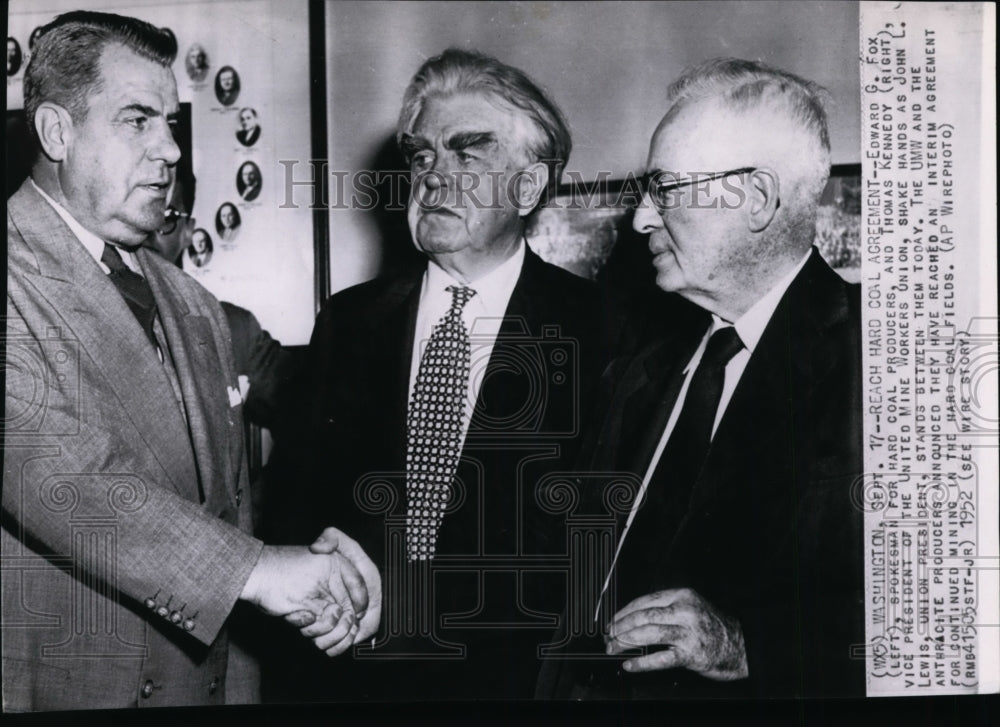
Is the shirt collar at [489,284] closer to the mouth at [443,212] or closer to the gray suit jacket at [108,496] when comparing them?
the mouth at [443,212]

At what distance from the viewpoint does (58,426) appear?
86.7 inches

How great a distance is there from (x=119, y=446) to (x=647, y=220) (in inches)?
46.7

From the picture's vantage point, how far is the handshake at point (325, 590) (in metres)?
2.21

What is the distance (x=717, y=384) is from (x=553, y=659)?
0.68 metres

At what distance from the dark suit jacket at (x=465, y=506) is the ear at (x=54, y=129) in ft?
2.24

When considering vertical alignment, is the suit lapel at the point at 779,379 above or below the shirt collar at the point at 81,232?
below

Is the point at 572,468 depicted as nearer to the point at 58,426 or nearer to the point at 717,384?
the point at 717,384

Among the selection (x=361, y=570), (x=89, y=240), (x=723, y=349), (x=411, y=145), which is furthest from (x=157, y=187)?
(x=723, y=349)

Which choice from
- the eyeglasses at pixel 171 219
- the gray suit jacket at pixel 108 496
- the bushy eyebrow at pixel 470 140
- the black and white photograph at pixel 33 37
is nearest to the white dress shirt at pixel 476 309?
the bushy eyebrow at pixel 470 140

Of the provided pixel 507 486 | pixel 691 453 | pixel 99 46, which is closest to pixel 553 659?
pixel 507 486

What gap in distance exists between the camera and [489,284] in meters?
2.31

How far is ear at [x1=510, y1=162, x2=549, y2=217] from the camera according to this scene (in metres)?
2.30

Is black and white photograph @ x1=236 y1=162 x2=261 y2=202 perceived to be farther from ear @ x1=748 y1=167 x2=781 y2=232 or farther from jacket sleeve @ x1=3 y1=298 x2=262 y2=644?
ear @ x1=748 y1=167 x2=781 y2=232

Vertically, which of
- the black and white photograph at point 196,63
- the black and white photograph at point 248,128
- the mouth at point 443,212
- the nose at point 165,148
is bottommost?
the mouth at point 443,212
